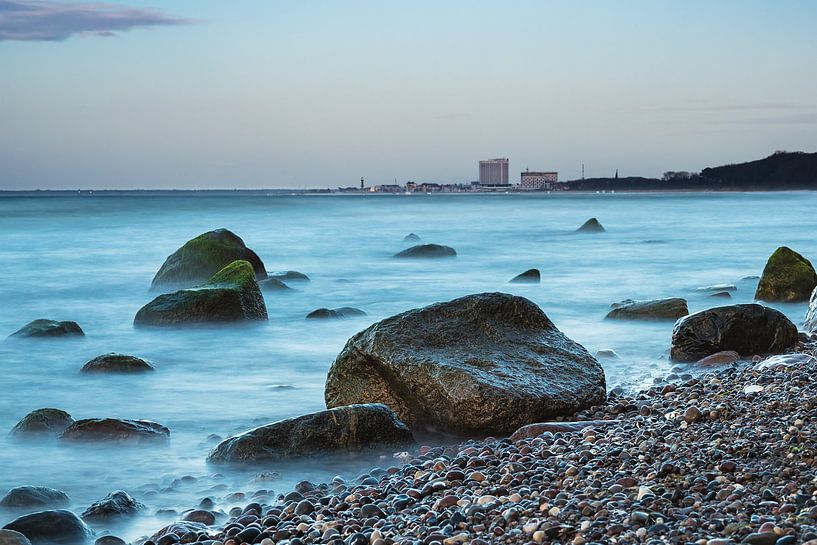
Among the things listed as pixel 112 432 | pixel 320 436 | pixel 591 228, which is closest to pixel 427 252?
pixel 591 228

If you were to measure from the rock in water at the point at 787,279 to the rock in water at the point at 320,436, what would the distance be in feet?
25.1

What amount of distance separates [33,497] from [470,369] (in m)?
2.68

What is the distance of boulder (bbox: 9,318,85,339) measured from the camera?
10.3 metres

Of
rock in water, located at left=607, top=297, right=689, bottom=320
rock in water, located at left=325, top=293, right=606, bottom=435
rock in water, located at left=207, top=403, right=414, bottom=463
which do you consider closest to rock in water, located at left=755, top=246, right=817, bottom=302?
rock in water, located at left=607, top=297, right=689, bottom=320

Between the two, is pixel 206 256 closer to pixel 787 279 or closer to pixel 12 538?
pixel 787 279

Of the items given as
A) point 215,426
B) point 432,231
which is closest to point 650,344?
point 215,426

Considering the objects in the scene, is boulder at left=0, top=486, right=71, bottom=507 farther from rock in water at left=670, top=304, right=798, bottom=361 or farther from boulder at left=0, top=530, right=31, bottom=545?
rock in water at left=670, top=304, right=798, bottom=361

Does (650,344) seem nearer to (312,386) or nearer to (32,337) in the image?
(312,386)

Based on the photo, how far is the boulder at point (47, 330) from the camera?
1029 centimetres

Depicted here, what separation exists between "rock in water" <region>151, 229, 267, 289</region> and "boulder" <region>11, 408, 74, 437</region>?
715 centimetres

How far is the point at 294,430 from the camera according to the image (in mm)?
5398

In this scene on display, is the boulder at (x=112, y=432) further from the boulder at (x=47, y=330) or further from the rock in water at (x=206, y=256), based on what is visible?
the rock in water at (x=206, y=256)

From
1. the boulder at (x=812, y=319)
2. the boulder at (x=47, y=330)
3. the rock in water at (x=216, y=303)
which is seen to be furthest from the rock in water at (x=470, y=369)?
the boulder at (x=47, y=330)

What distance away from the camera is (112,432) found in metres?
5.96
